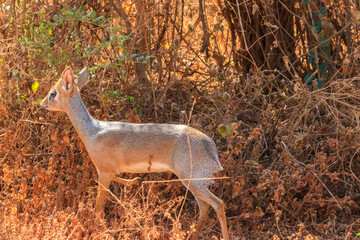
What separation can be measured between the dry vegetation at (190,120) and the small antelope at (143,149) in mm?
237

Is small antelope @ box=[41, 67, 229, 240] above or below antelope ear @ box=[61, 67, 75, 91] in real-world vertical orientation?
below

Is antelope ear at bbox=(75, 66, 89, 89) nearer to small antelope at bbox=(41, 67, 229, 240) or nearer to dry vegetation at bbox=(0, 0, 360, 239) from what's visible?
small antelope at bbox=(41, 67, 229, 240)

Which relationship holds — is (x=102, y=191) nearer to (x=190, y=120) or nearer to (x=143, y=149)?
(x=143, y=149)

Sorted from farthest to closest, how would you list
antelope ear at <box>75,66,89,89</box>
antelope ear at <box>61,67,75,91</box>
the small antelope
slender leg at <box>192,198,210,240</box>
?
antelope ear at <box>75,66,89,89</box> → antelope ear at <box>61,67,75,91</box> → slender leg at <box>192,198,210,240</box> → the small antelope

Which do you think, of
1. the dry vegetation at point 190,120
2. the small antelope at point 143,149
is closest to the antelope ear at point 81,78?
the small antelope at point 143,149

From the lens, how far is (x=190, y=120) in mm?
5766

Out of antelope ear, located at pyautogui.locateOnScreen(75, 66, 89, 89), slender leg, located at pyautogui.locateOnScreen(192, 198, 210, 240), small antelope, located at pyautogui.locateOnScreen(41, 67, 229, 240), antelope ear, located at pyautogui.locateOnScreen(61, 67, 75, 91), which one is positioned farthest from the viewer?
antelope ear, located at pyautogui.locateOnScreen(75, 66, 89, 89)

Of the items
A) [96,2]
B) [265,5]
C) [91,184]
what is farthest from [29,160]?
[265,5]

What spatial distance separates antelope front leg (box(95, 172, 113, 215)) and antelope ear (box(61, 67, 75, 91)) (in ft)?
2.61

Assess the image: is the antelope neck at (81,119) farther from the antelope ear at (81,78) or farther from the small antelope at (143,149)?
the antelope ear at (81,78)

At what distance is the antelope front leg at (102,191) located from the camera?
4848mm

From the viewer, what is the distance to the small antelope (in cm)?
448

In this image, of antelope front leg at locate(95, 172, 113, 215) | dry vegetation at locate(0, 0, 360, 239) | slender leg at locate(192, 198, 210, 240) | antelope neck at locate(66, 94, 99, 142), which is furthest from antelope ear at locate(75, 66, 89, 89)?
slender leg at locate(192, 198, 210, 240)

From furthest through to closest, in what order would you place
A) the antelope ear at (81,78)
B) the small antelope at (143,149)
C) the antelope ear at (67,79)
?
the antelope ear at (81,78), the antelope ear at (67,79), the small antelope at (143,149)
